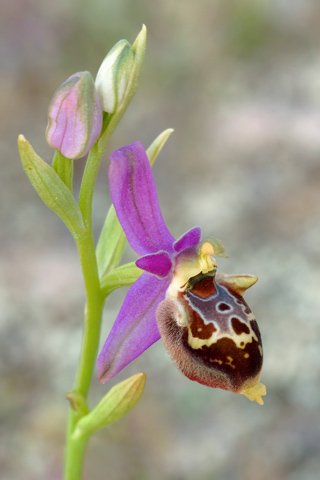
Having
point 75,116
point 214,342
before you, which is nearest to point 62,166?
point 75,116

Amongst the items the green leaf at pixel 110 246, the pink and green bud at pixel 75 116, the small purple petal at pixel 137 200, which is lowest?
the green leaf at pixel 110 246

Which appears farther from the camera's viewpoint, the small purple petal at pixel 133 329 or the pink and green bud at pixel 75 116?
the small purple petal at pixel 133 329

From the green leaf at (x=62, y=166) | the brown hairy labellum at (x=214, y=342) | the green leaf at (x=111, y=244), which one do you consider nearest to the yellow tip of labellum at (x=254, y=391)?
the brown hairy labellum at (x=214, y=342)

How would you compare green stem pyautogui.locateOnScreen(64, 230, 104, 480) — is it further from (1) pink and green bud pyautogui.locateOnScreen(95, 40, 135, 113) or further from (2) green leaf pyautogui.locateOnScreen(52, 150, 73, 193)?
(1) pink and green bud pyautogui.locateOnScreen(95, 40, 135, 113)

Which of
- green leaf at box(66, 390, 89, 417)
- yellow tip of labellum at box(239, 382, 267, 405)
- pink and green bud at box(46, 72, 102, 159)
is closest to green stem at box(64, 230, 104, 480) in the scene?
green leaf at box(66, 390, 89, 417)

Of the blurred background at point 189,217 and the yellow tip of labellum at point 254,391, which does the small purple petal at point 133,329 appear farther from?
the blurred background at point 189,217

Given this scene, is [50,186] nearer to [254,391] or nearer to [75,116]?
[75,116]
